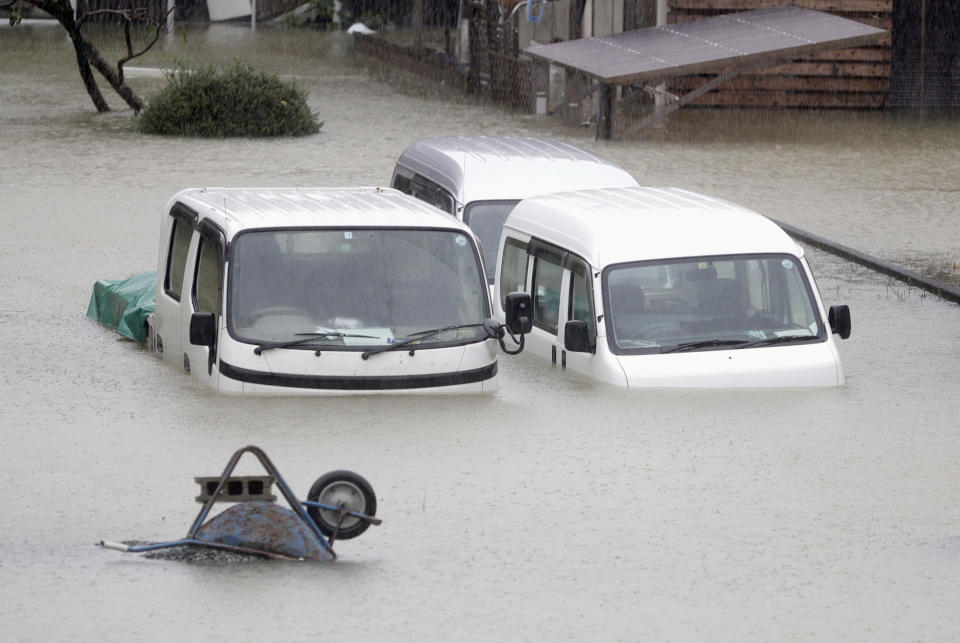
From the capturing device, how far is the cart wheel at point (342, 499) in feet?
23.9

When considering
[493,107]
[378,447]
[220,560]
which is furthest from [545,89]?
[220,560]

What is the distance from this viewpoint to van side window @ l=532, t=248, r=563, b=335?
12469 mm

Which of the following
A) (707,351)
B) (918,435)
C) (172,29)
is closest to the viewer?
(918,435)

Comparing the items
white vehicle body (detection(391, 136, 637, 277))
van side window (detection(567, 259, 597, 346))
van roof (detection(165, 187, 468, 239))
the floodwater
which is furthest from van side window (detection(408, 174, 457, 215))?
van side window (detection(567, 259, 597, 346))

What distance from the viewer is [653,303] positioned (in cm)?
1183

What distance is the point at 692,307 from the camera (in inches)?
461

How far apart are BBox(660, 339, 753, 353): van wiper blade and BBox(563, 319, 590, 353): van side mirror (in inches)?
21.3

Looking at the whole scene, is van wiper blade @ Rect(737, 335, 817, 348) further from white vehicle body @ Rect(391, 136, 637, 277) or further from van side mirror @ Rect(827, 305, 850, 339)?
white vehicle body @ Rect(391, 136, 637, 277)

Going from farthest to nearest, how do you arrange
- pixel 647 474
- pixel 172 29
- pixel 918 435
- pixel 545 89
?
pixel 172 29
pixel 545 89
pixel 918 435
pixel 647 474

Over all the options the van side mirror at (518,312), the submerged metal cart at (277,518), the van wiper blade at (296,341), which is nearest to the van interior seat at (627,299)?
the van side mirror at (518,312)

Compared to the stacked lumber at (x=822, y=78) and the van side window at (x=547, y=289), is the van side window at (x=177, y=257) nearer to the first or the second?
the van side window at (x=547, y=289)

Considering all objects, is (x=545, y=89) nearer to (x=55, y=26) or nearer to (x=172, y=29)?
(x=172, y=29)

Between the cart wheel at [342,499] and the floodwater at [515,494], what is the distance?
0.17 m

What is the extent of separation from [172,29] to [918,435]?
39.1 m
